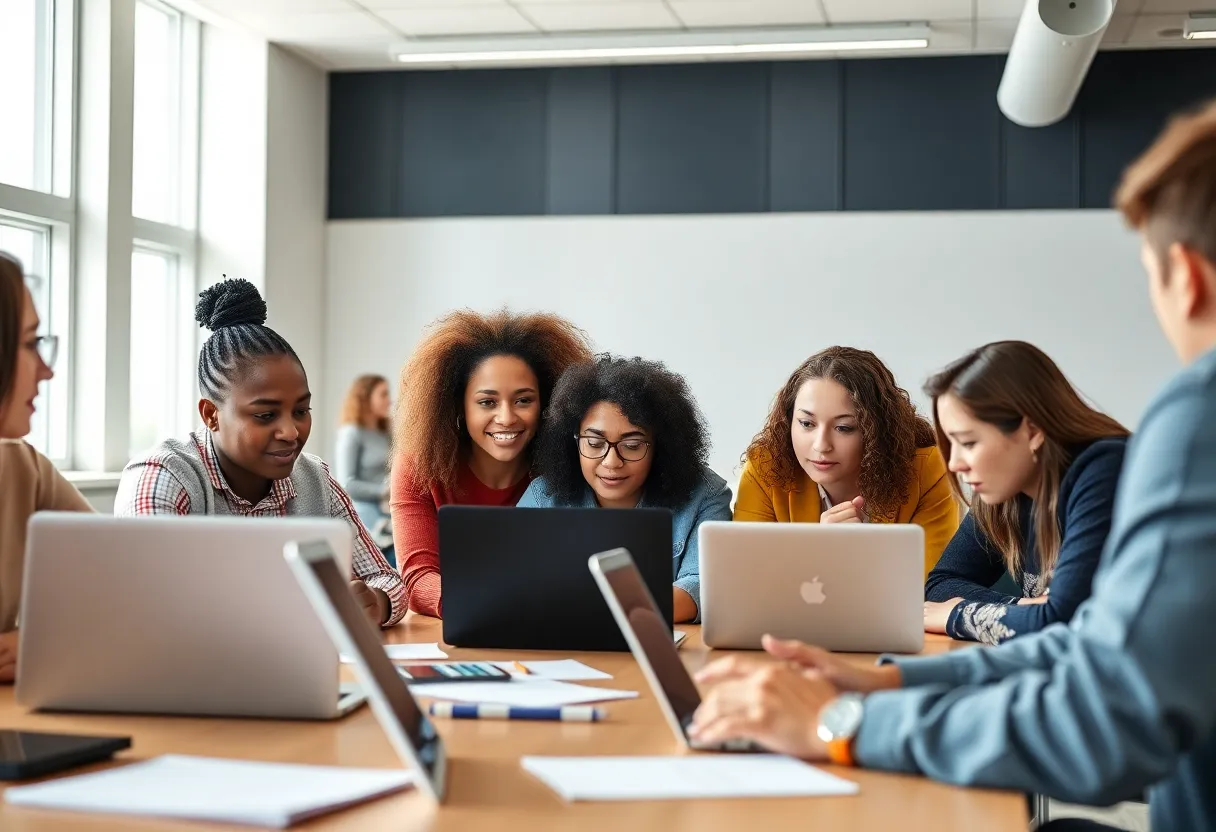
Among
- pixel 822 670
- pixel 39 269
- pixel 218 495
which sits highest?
pixel 39 269

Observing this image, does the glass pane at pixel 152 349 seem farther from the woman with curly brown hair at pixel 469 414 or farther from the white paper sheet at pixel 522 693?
the white paper sheet at pixel 522 693

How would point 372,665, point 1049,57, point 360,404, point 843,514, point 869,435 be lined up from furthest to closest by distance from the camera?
point 360,404 → point 1049,57 → point 869,435 → point 843,514 → point 372,665

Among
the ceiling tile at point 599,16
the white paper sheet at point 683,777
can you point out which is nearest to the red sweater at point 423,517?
the white paper sheet at point 683,777

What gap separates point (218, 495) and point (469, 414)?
2.77 feet

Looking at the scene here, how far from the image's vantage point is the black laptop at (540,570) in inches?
83.8

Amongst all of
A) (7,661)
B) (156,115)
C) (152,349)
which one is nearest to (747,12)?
(156,115)

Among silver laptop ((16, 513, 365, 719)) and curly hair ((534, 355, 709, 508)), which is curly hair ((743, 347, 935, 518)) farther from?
silver laptop ((16, 513, 365, 719))

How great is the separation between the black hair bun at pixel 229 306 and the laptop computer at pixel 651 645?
1.51 metres

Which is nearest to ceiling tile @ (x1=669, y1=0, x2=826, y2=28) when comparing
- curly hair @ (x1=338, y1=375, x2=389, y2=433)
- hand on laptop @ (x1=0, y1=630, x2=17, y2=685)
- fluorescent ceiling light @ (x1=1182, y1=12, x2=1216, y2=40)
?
fluorescent ceiling light @ (x1=1182, y1=12, x2=1216, y2=40)

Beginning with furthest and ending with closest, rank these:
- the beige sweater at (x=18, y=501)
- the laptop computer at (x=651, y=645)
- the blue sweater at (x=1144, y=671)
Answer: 1. the beige sweater at (x=18, y=501)
2. the laptop computer at (x=651, y=645)
3. the blue sweater at (x=1144, y=671)

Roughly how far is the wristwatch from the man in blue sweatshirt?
0.12 ft

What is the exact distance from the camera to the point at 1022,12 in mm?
6215

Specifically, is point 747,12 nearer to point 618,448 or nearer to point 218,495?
point 618,448

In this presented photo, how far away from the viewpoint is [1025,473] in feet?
7.85
